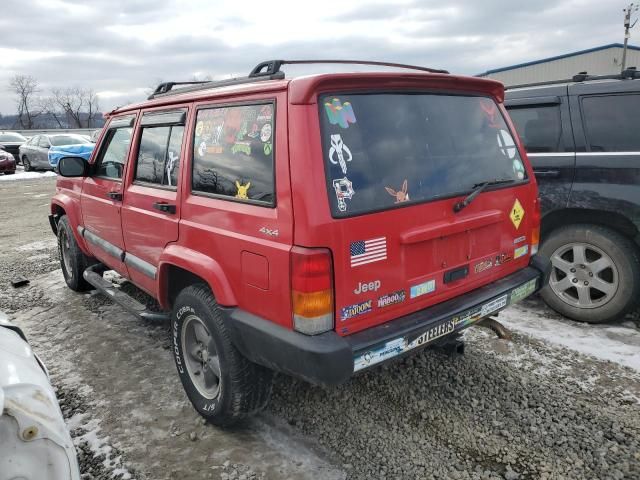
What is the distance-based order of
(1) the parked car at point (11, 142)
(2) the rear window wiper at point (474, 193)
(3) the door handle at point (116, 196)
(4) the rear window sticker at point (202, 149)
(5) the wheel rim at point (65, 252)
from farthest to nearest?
(1) the parked car at point (11, 142) < (5) the wheel rim at point (65, 252) < (3) the door handle at point (116, 196) < (4) the rear window sticker at point (202, 149) < (2) the rear window wiper at point (474, 193)

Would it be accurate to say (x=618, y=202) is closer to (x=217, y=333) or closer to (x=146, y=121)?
(x=217, y=333)

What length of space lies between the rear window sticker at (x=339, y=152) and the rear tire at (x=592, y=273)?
2.85 metres

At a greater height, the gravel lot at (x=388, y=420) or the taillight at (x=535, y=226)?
the taillight at (x=535, y=226)

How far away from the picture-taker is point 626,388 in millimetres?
3211

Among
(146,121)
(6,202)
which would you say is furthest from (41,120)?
(146,121)

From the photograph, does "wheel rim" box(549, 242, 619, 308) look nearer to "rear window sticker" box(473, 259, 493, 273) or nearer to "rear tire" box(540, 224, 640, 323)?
"rear tire" box(540, 224, 640, 323)

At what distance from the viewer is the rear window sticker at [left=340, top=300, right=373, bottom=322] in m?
2.28

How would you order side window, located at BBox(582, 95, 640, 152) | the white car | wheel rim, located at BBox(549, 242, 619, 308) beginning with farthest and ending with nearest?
wheel rim, located at BBox(549, 242, 619, 308) < side window, located at BBox(582, 95, 640, 152) < the white car

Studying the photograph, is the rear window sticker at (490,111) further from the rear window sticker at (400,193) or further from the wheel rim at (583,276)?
the wheel rim at (583,276)

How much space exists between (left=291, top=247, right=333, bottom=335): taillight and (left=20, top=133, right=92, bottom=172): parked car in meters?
20.7

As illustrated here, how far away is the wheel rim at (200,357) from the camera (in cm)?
295

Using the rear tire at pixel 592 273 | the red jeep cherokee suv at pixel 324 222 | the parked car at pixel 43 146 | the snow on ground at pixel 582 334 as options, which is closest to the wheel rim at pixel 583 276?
the rear tire at pixel 592 273

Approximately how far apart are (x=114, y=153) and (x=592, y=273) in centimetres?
426

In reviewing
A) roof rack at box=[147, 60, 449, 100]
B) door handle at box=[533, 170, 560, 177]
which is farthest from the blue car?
door handle at box=[533, 170, 560, 177]
